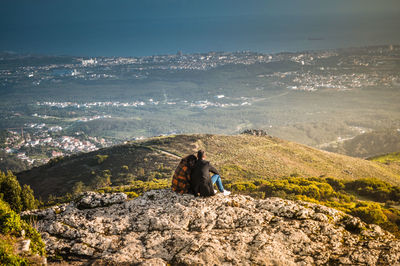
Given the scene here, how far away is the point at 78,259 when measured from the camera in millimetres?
8828

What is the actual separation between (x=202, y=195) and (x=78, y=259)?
6059 millimetres

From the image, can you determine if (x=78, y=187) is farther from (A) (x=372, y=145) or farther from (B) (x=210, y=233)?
(A) (x=372, y=145)

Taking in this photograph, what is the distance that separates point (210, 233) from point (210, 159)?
177 feet

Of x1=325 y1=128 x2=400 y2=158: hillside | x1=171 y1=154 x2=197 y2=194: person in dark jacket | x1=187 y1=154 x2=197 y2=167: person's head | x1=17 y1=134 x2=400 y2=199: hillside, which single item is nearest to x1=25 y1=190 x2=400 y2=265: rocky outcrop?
x1=171 y1=154 x2=197 y2=194: person in dark jacket

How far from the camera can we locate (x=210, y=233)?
10.2 meters

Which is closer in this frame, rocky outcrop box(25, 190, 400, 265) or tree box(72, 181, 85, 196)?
rocky outcrop box(25, 190, 400, 265)

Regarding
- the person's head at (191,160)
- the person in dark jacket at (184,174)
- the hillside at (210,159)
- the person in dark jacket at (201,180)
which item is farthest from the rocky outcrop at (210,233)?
the hillside at (210,159)

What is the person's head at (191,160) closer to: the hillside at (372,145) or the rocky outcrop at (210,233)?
the rocky outcrop at (210,233)

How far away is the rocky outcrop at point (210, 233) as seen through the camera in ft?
28.2

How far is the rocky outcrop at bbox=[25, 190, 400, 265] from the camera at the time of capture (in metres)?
8.59

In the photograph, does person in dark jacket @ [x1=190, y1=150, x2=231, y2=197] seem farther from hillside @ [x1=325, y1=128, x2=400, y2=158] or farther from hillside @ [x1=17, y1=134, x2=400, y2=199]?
hillside @ [x1=325, y1=128, x2=400, y2=158]

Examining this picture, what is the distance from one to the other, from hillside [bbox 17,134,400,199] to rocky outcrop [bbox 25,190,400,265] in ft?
109

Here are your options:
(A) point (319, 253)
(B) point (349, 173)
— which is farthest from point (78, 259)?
(B) point (349, 173)

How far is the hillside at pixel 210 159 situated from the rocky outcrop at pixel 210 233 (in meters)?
33.1
